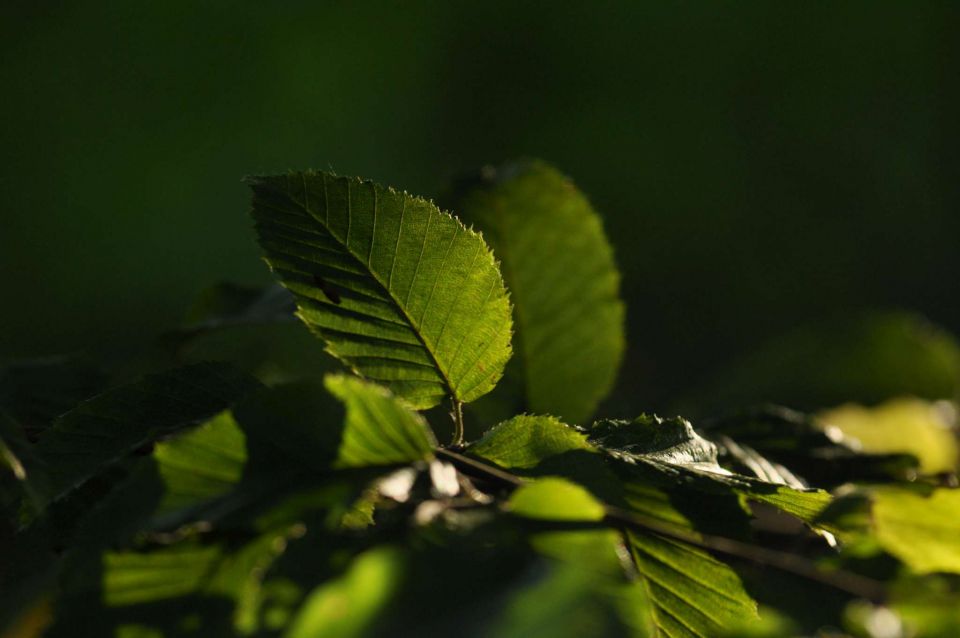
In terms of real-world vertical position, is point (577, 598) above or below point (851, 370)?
above

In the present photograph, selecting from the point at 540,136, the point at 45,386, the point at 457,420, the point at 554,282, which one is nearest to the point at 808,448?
the point at 554,282

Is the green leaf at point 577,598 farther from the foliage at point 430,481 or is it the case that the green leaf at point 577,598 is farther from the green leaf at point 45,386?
the green leaf at point 45,386

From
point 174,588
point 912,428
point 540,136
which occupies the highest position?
point 174,588

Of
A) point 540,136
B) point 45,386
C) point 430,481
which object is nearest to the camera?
point 430,481

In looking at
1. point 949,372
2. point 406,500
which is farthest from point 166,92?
point 406,500

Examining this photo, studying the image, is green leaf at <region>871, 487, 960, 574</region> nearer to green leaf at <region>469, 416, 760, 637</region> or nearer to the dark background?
green leaf at <region>469, 416, 760, 637</region>

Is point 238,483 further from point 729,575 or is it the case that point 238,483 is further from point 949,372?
point 949,372

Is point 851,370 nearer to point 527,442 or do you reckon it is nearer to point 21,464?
point 527,442
